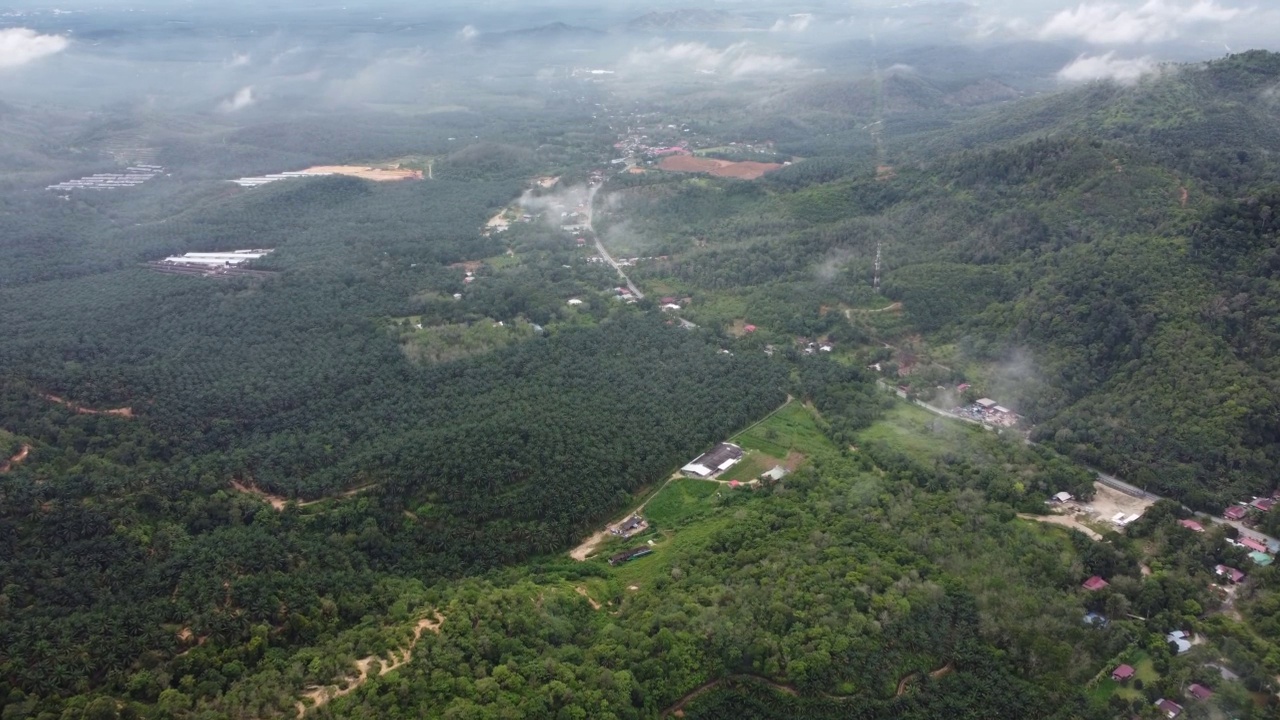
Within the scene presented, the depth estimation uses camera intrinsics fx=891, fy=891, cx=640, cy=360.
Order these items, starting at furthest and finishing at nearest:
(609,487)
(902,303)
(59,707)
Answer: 1. (902,303)
2. (609,487)
3. (59,707)

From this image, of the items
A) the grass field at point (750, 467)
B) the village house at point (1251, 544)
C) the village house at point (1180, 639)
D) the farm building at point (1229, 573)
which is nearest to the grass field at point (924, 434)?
the grass field at point (750, 467)

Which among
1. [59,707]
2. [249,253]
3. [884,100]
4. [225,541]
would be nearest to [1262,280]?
[225,541]

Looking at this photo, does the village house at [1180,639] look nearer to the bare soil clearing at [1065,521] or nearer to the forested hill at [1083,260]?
the bare soil clearing at [1065,521]

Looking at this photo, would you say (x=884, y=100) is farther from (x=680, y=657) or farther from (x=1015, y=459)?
(x=680, y=657)

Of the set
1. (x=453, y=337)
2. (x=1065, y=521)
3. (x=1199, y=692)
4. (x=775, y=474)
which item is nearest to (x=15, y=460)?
(x=453, y=337)

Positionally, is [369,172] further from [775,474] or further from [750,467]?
[775,474]
